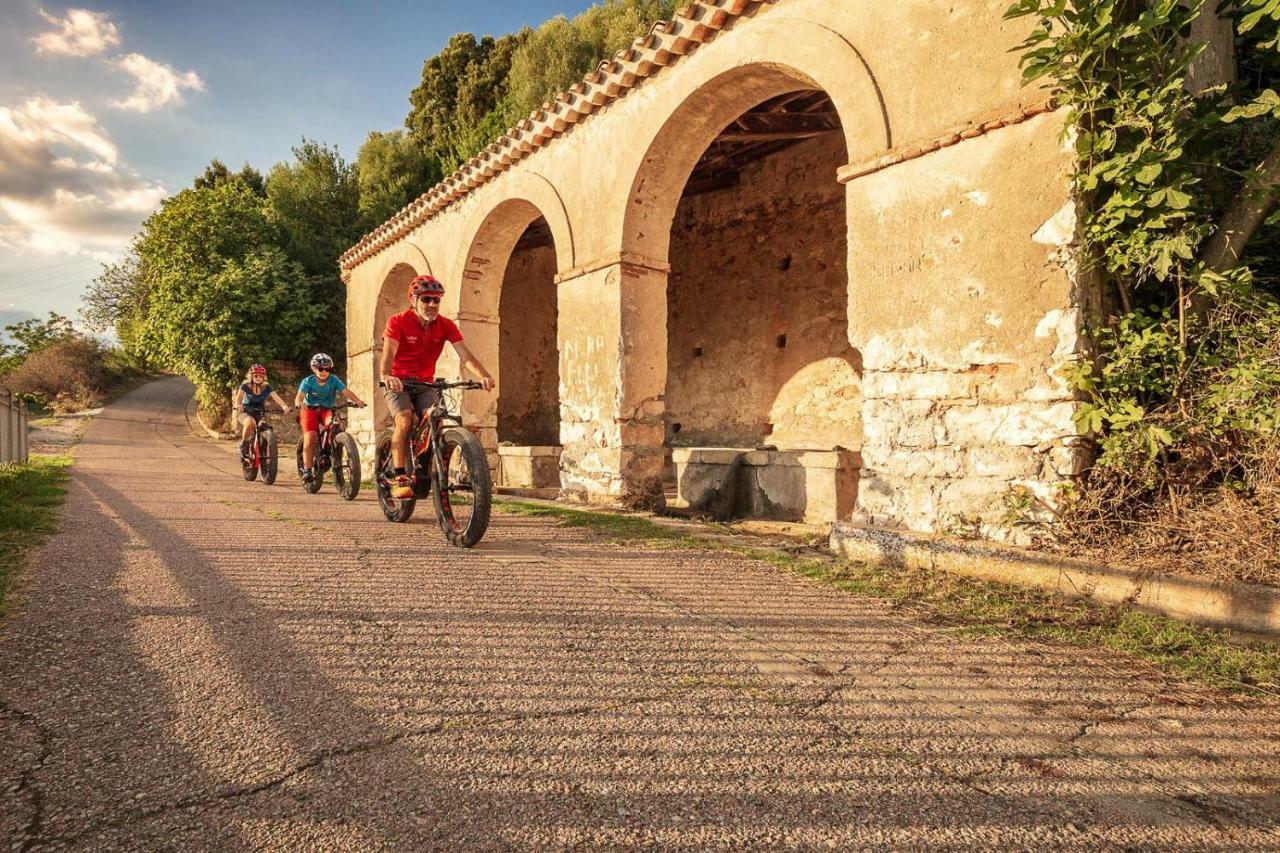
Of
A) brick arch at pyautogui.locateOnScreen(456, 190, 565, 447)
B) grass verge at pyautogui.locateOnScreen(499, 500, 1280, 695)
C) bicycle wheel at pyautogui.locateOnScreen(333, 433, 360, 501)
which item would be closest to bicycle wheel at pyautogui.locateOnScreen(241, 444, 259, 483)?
bicycle wheel at pyautogui.locateOnScreen(333, 433, 360, 501)

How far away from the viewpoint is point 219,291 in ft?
54.8

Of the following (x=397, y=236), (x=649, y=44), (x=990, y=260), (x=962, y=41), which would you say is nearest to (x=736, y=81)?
(x=649, y=44)

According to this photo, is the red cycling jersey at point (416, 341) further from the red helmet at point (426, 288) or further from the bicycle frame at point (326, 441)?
the bicycle frame at point (326, 441)

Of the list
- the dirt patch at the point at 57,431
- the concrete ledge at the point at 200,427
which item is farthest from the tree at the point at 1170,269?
the concrete ledge at the point at 200,427

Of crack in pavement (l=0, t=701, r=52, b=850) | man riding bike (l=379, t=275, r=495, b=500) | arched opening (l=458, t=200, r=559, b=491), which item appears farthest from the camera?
arched opening (l=458, t=200, r=559, b=491)

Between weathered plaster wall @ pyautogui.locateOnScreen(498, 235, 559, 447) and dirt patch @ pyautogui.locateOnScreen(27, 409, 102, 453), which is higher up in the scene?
weathered plaster wall @ pyautogui.locateOnScreen(498, 235, 559, 447)

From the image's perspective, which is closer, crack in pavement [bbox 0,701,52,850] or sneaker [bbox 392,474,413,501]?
crack in pavement [bbox 0,701,52,850]

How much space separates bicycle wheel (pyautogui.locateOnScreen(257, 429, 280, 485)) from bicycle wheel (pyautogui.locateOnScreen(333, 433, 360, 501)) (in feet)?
5.25

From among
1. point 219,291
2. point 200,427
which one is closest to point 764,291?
point 219,291

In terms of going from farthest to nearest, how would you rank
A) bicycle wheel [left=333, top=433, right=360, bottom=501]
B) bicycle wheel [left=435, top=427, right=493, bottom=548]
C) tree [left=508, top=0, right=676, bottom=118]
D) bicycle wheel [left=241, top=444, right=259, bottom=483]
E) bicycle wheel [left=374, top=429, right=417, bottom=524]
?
tree [left=508, top=0, right=676, bottom=118] < bicycle wheel [left=241, top=444, right=259, bottom=483] < bicycle wheel [left=333, top=433, right=360, bottom=501] < bicycle wheel [left=374, top=429, right=417, bottom=524] < bicycle wheel [left=435, top=427, right=493, bottom=548]

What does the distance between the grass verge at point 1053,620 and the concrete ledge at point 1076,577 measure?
6cm

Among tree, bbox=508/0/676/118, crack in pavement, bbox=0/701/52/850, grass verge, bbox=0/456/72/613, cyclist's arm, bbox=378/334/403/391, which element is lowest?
crack in pavement, bbox=0/701/52/850

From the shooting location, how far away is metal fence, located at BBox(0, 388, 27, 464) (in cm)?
888

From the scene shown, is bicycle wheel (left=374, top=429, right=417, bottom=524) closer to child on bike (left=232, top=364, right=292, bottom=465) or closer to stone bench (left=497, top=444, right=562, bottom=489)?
stone bench (left=497, top=444, right=562, bottom=489)
